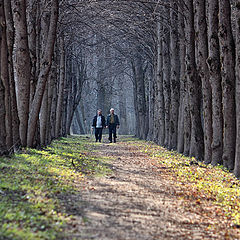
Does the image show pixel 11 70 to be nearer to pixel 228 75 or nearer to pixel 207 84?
pixel 228 75

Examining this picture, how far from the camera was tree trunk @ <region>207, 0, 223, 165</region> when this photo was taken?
42.8 feet

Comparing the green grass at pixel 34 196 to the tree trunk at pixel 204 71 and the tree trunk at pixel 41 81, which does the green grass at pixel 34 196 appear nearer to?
the tree trunk at pixel 41 81

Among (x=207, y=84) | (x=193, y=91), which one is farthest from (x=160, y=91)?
(x=207, y=84)

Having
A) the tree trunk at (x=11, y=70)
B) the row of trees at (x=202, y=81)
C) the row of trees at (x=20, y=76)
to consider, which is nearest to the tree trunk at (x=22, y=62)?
the row of trees at (x=20, y=76)

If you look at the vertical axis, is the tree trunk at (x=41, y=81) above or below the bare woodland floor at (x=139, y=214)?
above

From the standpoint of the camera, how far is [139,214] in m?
6.50

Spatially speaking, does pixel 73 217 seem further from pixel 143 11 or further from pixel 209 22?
pixel 143 11

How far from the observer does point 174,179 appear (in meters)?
10.5

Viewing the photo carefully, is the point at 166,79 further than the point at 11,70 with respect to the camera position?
Yes

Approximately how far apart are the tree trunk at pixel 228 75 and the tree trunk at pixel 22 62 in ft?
18.6

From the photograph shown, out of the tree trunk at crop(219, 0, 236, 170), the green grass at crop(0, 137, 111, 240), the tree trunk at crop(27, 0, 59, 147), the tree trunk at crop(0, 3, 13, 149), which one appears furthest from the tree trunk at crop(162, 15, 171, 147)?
the tree trunk at crop(0, 3, 13, 149)

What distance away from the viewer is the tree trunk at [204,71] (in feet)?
46.0

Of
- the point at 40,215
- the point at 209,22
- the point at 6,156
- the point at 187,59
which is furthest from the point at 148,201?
the point at 187,59

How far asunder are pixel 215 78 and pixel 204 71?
46.0 inches
